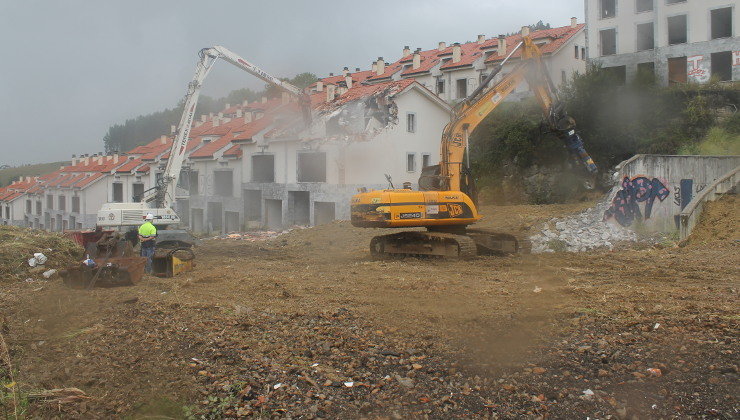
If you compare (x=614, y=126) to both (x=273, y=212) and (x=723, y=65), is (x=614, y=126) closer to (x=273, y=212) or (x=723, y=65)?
(x=723, y=65)

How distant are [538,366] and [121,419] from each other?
4.14 meters

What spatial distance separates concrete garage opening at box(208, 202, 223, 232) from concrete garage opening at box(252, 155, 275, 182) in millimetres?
4714

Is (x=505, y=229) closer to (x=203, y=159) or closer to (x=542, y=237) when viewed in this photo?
(x=542, y=237)

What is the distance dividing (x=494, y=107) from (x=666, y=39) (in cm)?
1912

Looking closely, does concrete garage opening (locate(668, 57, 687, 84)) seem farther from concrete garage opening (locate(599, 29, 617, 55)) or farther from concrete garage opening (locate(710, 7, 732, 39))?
concrete garage opening (locate(599, 29, 617, 55))

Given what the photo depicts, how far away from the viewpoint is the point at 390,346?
726cm

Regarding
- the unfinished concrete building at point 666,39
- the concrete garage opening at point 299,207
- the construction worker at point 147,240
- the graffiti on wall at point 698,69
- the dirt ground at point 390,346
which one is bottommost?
the dirt ground at point 390,346

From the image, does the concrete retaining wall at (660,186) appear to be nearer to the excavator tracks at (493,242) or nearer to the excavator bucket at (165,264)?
the excavator tracks at (493,242)

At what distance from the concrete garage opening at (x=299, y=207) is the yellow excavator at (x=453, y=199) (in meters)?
18.7

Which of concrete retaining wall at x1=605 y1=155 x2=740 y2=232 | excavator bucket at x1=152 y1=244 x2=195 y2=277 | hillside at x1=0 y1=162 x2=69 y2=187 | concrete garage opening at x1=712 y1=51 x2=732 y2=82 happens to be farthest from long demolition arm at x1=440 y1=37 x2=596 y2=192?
hillside at x1=0 y1=162 x2=69 y2=187

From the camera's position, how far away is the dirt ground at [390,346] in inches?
226

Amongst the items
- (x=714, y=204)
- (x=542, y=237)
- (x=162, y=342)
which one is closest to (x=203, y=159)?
(x=542, y=237)

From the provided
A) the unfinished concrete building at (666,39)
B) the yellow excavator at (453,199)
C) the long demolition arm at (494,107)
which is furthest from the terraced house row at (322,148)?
the unfinished concrete building at (666,39)

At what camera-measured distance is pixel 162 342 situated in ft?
24.8
